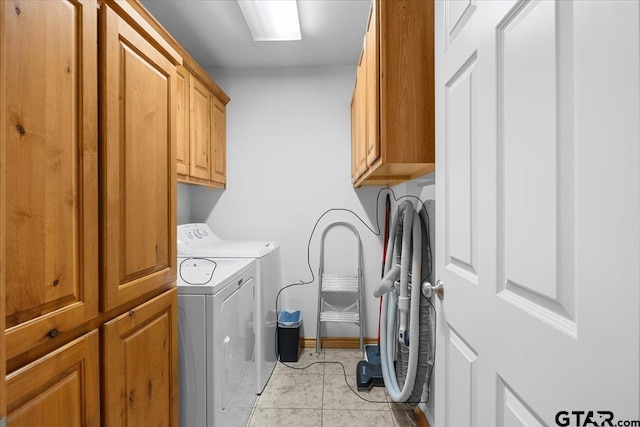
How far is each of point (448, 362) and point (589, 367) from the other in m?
0.67

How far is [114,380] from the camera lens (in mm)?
966

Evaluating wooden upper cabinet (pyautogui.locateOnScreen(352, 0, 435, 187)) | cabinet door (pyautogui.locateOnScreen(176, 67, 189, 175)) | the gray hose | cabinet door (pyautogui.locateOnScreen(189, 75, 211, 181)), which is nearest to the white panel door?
wooden upper cabinet (pyautogui.locateOnScreen(352, 0, 435, 187))

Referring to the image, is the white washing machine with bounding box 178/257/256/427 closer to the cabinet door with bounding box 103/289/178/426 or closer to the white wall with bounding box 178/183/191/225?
the cabinet door with bounding box 103/289/178/426

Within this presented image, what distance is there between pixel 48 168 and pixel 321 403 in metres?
2.05

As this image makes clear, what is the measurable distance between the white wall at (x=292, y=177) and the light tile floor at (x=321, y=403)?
0.61 m

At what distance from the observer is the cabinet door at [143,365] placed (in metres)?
0.96

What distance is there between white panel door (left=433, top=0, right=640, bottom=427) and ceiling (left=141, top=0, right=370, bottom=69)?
146 cm

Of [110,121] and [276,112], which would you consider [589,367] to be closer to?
[110,121]

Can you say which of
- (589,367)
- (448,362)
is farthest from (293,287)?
(589,367)

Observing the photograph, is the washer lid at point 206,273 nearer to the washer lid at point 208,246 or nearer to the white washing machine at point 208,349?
the white washing machine at point 208,349

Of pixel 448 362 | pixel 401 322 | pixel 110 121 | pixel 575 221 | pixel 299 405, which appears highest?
pixel 110 121

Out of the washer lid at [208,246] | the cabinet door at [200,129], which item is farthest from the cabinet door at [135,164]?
the cabinet door at [200,129]

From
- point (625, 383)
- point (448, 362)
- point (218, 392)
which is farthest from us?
point (218, 392)

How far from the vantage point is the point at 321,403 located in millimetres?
2166
